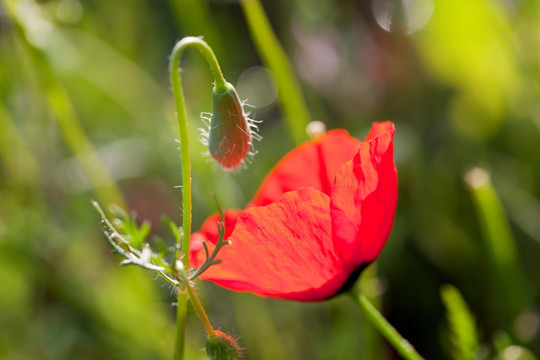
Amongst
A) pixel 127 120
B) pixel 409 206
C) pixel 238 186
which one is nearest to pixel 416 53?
pixel 409 206

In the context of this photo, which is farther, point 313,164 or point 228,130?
point 313,164

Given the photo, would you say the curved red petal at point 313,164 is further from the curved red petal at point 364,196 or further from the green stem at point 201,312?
the green stem at point 201,312

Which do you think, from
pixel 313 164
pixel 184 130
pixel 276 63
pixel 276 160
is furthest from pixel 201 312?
pixel 276 160

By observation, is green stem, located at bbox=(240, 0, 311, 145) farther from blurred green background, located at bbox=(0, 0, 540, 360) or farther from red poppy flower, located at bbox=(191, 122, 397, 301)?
red poppy flower, located at bbox=(191, 122, 397, 301)

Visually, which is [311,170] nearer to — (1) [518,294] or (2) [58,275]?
(1) [518,294]

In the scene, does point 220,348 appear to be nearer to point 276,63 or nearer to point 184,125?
point 184,125

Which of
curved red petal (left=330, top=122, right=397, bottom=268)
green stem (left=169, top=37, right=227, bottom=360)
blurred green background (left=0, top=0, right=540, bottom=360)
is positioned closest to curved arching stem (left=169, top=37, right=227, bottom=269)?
green stem (left=169, top=37, right=227, bottom=360)

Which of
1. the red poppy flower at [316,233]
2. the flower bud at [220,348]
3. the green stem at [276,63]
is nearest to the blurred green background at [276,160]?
the green stem at [276,63]
